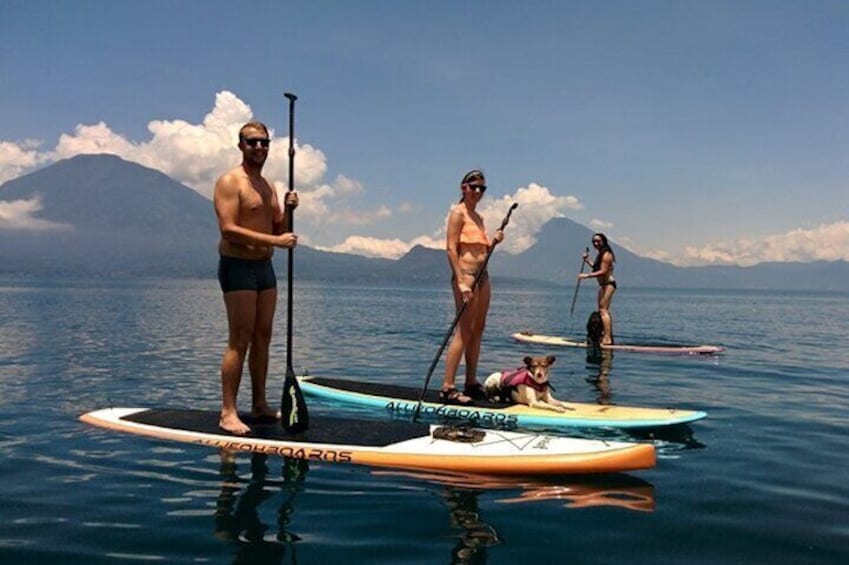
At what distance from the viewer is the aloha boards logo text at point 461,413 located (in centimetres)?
900

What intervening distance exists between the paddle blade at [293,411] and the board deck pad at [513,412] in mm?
2577

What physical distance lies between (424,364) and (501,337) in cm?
1149

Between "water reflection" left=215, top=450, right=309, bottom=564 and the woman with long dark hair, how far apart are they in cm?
1321

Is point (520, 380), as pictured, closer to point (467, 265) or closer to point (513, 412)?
point (513, 412)

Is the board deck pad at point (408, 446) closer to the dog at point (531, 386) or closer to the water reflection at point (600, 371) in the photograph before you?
the dog at point (531, 386)

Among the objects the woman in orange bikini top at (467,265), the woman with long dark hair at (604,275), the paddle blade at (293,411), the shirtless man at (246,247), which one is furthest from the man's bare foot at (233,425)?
the woman with long dark hair at (604,275)

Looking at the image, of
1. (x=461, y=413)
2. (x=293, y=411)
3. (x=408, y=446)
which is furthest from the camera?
(x=461, y=413)

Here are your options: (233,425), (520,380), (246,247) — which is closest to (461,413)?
(520,380)

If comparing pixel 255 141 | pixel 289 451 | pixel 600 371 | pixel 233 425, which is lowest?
pixel 600 371

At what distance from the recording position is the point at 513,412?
910cm

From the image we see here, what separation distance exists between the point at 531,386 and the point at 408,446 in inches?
122

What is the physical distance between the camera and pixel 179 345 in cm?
2128

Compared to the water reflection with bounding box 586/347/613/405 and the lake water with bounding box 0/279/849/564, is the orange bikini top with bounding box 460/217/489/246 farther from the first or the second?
the water reflection with bounding box 586/347/613/405

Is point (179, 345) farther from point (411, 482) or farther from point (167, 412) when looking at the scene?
point (411, 482)
